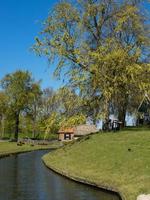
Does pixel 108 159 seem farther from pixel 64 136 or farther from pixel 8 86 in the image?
pixel 64 136

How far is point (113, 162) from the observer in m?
34.7

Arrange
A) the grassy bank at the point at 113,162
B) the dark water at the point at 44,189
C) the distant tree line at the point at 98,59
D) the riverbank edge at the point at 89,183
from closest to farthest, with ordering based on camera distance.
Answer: the dark water at the point at 44,189 < the riverbank edge at the point at 89,183 < the grassy bank at the point at 113,162 < the distant tree line at the point at 98,59

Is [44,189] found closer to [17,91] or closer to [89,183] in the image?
[89,183]

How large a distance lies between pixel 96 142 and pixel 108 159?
1005cm

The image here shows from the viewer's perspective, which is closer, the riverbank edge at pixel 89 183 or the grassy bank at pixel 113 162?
the riverbank edge at pixel 89 183

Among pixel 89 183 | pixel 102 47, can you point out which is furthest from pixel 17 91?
pixel 89 183

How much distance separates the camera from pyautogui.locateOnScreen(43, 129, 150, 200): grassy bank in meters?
27.2

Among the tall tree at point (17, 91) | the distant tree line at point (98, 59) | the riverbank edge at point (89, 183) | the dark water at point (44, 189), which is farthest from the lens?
the tall tree at point (17, 91)

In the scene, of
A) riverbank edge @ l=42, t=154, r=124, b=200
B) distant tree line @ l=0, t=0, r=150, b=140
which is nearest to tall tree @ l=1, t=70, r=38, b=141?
distant tree line @ l=0, t=0, r=150, b=140

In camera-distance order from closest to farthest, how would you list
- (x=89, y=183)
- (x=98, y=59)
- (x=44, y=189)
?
(x=44, y=189), (x=89, y=183), (x=98, y=59)

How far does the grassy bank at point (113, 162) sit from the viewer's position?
2724cm

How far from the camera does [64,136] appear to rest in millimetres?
136375

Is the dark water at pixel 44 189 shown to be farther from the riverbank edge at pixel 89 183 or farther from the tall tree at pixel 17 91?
the tall tree at pixel 17 91

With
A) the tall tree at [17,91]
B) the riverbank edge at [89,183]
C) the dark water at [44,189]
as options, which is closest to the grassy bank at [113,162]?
the riverbank edge at [89,183]
